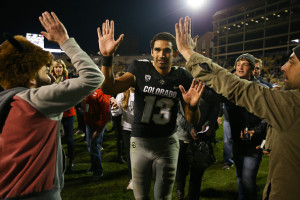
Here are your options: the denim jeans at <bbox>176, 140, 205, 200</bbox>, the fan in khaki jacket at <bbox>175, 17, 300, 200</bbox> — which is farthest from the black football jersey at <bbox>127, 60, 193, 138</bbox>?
the fan in khaki jacket at <bbox>175, 17, 300, 200</bbox>

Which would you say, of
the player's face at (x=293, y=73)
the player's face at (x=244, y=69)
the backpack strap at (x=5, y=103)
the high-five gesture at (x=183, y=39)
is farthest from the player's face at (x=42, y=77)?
the player's face at (x=244, y=69)

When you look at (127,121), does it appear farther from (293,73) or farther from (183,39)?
(293,73)

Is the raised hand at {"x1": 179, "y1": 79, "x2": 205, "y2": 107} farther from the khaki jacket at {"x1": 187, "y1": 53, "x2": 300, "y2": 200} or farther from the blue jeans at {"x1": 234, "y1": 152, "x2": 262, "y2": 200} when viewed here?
the blue jeans at {"x1": 234, "y1": 152, "x2": 262, "y2": 200}

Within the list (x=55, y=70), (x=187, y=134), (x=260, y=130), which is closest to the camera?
(x=260, y=130)

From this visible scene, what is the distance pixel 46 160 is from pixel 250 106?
150cm

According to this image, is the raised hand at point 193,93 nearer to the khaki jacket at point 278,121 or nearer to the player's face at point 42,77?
the khaki jacket at point 278,121

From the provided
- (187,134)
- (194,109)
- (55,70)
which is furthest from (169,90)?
(55,70)

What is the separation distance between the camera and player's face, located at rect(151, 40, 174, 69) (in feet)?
8.48

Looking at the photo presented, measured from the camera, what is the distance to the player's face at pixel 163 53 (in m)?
2.59

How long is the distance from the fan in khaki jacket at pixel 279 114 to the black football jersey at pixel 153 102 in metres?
1.09

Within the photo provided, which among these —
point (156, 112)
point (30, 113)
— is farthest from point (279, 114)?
point (30, 113)

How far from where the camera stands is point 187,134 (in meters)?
3.37

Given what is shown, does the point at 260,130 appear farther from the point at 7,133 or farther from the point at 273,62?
the point at 273,62

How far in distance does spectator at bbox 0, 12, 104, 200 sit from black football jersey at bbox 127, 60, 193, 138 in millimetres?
1123
